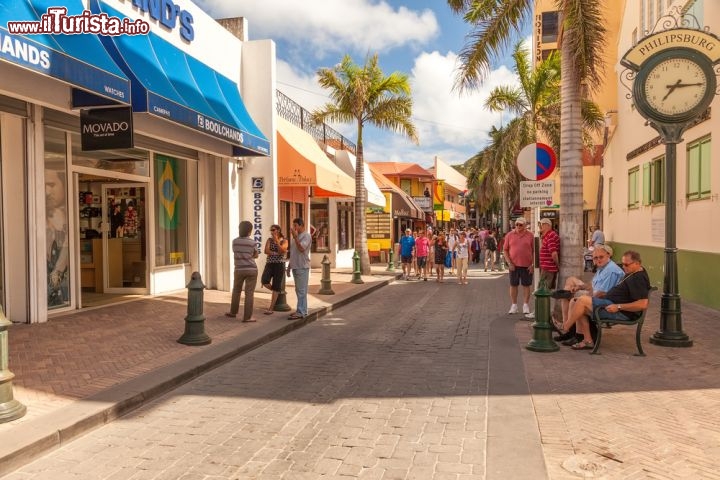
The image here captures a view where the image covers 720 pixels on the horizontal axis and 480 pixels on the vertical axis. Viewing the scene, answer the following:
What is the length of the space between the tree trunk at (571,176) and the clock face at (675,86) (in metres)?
1.85

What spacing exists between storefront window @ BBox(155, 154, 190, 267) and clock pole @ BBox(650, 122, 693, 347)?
9724 mm

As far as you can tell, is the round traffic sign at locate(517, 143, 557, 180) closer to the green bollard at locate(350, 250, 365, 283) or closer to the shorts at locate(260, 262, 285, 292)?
the shorts at locate(260, 262, 285, 292)

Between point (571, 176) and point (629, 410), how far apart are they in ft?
18.5

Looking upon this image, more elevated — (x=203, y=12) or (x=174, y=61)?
(x=203, y=12)

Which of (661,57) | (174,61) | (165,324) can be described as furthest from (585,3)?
(165,324)

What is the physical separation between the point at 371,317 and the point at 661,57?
6499 mm

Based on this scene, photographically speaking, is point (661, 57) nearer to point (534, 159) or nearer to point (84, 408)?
point (534, 159)

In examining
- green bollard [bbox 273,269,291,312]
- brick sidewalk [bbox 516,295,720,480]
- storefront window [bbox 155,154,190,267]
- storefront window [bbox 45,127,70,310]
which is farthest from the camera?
storefront window [bbox 155,154,190,267]

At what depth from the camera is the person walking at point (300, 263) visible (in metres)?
10.3

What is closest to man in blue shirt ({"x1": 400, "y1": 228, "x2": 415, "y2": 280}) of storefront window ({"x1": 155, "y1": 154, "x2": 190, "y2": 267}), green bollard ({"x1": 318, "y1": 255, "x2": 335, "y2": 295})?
green bollard ({"x1": 318, "y1": 255, "x2": 335, "y2": 295})

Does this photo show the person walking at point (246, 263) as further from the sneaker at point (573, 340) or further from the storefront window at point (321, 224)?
the storefront window at point (321, 224)

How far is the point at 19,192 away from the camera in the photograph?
8.92 meters

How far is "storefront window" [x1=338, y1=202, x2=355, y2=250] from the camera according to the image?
1029 inches

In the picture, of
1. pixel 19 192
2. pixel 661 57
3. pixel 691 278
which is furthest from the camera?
pixel 691 278
